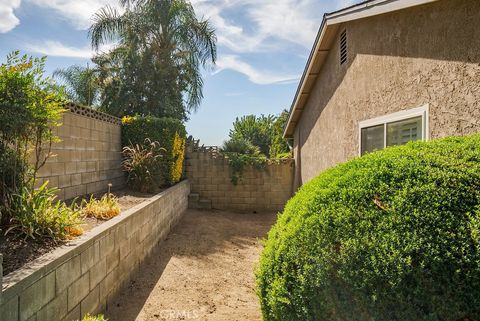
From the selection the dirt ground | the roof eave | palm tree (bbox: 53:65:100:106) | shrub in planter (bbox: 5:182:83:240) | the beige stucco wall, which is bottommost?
the dirt ground

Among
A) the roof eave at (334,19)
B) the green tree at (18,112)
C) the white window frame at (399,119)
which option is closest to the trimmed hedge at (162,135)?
the roof eave at (334,19)

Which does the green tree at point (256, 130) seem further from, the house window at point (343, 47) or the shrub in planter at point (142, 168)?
the house window at point (343, 47)

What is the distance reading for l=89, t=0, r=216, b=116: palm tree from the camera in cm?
1571

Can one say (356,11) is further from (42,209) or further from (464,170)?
(42,209)

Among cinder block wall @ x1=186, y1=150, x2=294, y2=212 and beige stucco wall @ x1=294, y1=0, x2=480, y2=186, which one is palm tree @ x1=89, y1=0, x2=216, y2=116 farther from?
beige stucco wall @ x1=294, y1=0, x2=480, y2=186

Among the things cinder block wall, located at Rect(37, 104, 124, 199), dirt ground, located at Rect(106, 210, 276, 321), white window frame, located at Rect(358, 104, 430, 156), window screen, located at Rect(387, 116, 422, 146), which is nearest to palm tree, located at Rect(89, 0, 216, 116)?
cinder block wall, located at Rect(37, 104, 124, 199)

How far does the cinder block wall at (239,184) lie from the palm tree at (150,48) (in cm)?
521

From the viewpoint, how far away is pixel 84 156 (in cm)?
682

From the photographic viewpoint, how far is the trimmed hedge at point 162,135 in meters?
9.26

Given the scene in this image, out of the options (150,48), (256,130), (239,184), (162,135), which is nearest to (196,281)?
(162,135)

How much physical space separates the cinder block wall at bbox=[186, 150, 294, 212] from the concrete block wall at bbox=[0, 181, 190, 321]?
596cm

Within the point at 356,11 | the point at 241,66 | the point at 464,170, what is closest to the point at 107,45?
the point at 241,66

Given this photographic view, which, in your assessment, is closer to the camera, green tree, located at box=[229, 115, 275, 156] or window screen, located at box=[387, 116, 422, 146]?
window screen, located at box=[387, 116, 422, 146]

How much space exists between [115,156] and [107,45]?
394 inches
